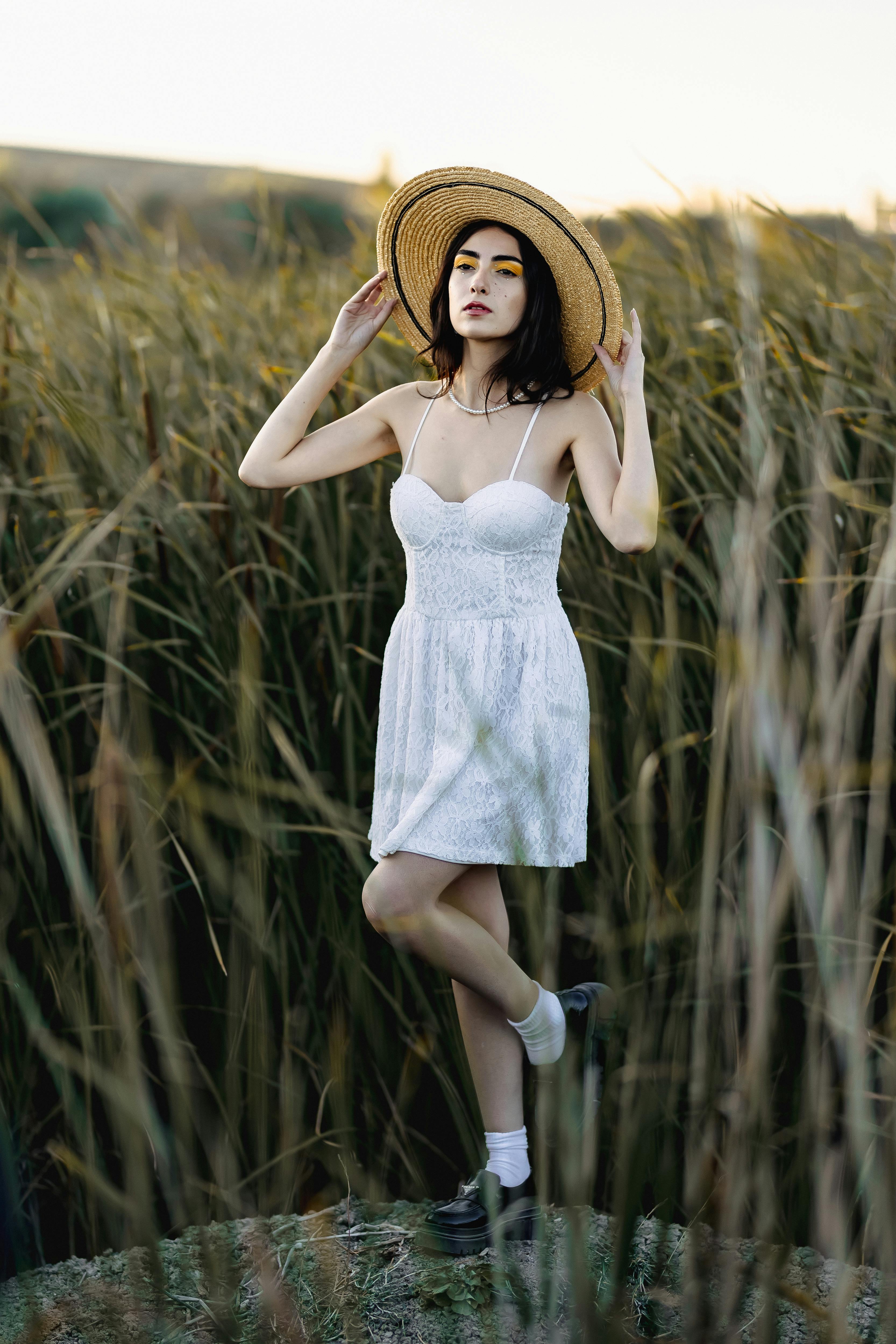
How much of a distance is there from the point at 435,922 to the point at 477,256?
3.28ft

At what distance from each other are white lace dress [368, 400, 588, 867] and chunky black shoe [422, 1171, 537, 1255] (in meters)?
0.47

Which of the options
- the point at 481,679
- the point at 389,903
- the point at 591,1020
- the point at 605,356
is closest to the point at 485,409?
the point at 605,356

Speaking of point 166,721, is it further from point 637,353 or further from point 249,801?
point 637,353

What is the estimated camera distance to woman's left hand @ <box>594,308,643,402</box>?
1.74m

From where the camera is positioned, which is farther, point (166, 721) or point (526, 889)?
point (166, 721)

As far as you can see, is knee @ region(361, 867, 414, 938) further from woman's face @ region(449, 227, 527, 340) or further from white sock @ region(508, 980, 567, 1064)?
woman's face @ region(449, 227, 527, 340)

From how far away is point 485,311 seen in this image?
1.78 metres

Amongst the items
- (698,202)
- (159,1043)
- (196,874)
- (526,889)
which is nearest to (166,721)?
(196,874)

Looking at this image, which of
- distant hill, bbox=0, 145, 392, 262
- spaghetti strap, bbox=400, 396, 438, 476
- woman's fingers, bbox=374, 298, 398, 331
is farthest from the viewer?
distant hill, bbox=0, 145, 392, 262

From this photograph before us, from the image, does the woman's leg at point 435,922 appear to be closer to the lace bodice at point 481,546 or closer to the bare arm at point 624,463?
the lace bodice at point 481,546

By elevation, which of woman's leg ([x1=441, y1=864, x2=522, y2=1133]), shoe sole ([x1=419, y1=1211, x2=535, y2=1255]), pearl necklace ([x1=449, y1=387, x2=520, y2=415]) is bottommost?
shoe sole ([x1=419, y1=1211, x2=535, y2=1255])

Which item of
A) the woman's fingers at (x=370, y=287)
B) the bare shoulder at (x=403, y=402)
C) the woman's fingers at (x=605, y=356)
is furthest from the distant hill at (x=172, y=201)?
the woman's fingers at (x=605, y=356)

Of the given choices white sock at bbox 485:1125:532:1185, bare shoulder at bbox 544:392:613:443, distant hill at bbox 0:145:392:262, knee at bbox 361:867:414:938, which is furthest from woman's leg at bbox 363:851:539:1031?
distant hill at bbox 0:145:392:262

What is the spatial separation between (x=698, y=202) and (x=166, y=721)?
173 centimetres
